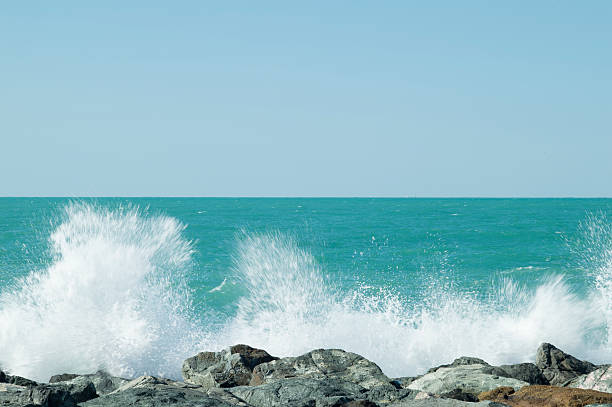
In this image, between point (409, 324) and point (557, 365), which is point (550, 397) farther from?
point (409, 324)

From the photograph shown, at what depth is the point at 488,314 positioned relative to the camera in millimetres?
16484

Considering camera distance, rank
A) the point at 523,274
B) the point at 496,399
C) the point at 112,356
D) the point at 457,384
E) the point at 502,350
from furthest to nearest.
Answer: the point at 523,274, the point at 502,350, the point at 112,356, the point at 457,384, the point at 496,399

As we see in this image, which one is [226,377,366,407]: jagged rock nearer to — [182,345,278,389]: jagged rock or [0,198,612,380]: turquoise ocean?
[182,345,278,389]: jagged rock

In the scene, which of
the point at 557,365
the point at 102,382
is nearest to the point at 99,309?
the point at 102,382

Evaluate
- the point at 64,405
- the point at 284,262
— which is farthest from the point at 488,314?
the point at 64,405

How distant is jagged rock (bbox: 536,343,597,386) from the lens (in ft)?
32.2

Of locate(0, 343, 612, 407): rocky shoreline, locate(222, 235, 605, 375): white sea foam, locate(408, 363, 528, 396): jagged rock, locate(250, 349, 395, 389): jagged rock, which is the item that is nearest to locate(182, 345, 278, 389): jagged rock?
locate(0, 343, 612, 407): rocky shoreline

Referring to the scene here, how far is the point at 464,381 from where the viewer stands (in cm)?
823

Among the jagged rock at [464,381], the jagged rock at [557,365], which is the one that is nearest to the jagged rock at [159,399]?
the jagged rock at [464,381]

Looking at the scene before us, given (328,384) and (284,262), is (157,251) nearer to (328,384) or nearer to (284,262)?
(284,262)

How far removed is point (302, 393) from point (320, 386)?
223 millimetres

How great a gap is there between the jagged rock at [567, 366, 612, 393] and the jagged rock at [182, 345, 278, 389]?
412 cm

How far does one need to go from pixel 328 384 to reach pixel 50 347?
→ 29.2 feet

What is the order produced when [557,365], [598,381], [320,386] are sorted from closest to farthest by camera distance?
1. [320,386]
2. [598,381]
3. [557,365]
